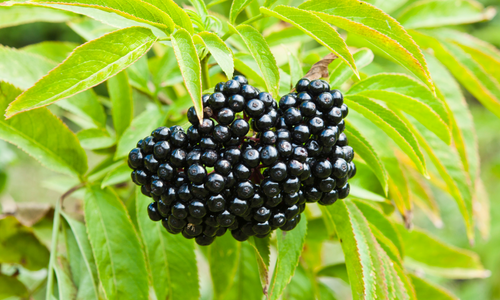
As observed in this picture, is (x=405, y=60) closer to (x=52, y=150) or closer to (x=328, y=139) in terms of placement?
(x=328, y=139)

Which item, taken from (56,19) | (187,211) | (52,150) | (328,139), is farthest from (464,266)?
(56,19)

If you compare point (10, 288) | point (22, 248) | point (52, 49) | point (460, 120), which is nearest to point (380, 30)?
point (460, 120)

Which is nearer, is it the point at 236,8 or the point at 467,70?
the point at 236,8

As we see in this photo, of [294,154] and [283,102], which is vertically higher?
[283,102]

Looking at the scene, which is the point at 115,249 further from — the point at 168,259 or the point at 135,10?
the point at 135,10

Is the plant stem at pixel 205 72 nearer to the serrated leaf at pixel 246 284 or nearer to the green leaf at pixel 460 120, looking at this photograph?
the serrated leaf at pixel 246 284

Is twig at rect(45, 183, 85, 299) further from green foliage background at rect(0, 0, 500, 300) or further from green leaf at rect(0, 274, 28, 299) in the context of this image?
green leaf at rect(0, 274, 28, 299)
